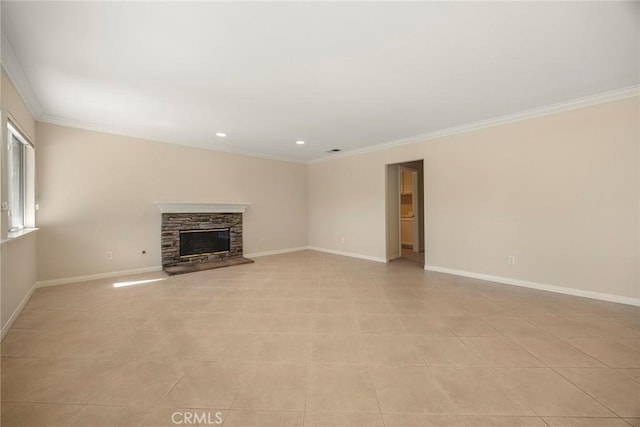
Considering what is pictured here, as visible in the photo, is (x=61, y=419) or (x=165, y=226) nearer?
(x=61, y=419)

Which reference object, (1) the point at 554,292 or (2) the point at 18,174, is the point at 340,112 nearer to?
(1) the point at 554,292

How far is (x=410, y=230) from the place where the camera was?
738 cm

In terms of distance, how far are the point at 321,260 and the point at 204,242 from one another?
2.54m

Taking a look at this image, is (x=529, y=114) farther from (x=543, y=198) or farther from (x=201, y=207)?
(x=201, y=207)

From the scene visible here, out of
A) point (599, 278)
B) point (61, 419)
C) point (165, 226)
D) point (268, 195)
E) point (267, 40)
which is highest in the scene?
point (267, 40)

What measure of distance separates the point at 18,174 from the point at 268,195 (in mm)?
4034

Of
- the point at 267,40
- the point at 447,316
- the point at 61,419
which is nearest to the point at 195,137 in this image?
the point at 267,40

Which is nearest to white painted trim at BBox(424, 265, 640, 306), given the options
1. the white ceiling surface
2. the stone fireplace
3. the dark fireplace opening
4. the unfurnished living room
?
the unfurnished living room

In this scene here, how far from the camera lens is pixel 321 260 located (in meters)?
5.55

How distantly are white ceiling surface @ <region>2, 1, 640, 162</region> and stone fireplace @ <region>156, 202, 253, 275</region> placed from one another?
1.83 m

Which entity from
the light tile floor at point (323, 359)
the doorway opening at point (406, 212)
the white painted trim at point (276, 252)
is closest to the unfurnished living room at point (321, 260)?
the light tile floor at point (323, 359)

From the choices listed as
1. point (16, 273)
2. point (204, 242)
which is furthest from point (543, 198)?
point (16, 273)

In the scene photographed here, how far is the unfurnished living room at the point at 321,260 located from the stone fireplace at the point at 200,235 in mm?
46

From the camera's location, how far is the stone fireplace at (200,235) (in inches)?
186
